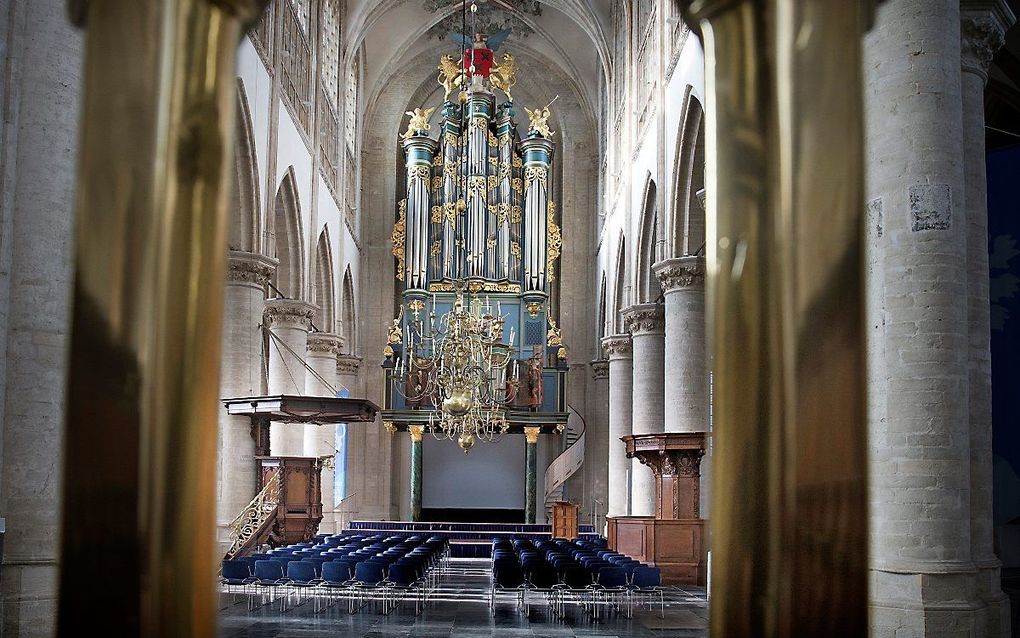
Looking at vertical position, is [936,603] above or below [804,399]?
below

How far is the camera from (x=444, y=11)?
100ft

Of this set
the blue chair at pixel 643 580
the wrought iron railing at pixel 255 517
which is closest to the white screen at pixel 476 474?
the wrought iron railing at pixel 255 517

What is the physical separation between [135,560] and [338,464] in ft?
93.9

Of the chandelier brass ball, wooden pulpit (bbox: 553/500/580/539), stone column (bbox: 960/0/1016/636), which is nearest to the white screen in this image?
wooden pulpit (bbox: 553/500/580/539)

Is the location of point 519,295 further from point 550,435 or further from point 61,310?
point 61,310

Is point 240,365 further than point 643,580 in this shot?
Yes

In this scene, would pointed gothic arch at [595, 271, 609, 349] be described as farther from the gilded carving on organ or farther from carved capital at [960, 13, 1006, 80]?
carved capital at [960, 13, 1006, 80]

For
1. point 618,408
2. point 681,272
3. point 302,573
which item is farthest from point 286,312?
point 302,573

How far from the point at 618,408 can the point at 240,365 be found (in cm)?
1073

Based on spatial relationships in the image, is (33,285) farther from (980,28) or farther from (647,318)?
(647,318)

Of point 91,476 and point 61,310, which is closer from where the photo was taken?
point 91,476

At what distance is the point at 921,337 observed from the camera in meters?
8.32

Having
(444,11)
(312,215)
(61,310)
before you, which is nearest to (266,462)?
(312,215)

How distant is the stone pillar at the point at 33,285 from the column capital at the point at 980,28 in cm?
749
